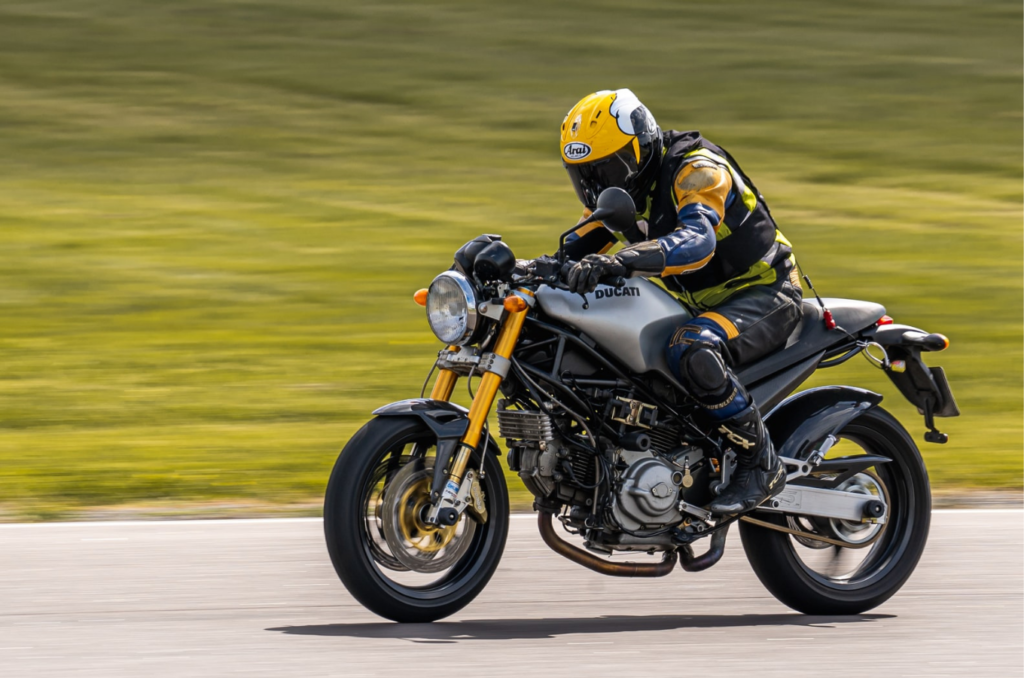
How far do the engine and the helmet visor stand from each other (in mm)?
836

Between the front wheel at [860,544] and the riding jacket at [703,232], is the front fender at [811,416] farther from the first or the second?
the riding jacket at [703,232]

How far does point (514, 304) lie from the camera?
4945 millimetres

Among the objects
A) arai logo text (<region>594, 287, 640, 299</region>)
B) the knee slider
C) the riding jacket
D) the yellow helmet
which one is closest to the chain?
the knee slider

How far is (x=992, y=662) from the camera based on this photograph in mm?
4695

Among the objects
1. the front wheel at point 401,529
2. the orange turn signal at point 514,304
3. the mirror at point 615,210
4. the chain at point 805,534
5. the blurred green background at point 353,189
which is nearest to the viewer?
the mirror at point 615,210

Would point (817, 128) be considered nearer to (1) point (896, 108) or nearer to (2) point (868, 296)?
(1) point (896, 108)

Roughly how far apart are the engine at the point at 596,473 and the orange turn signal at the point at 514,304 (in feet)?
1.13

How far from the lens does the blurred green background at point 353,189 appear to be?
9797 millimetres

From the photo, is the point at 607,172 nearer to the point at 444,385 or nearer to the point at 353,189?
the point at 444,385

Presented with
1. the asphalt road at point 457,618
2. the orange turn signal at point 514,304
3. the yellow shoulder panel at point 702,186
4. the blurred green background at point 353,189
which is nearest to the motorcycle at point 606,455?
the orange turn signal at point 514,304

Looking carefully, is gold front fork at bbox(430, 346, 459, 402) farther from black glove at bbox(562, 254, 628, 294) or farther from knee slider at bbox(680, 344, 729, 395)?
knee slider at bbox(680, 344, 729, 395)

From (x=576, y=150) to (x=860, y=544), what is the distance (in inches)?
68.9

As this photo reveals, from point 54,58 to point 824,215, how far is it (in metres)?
13.5

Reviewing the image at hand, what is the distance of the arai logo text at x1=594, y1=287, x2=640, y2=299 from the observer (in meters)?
5.19
